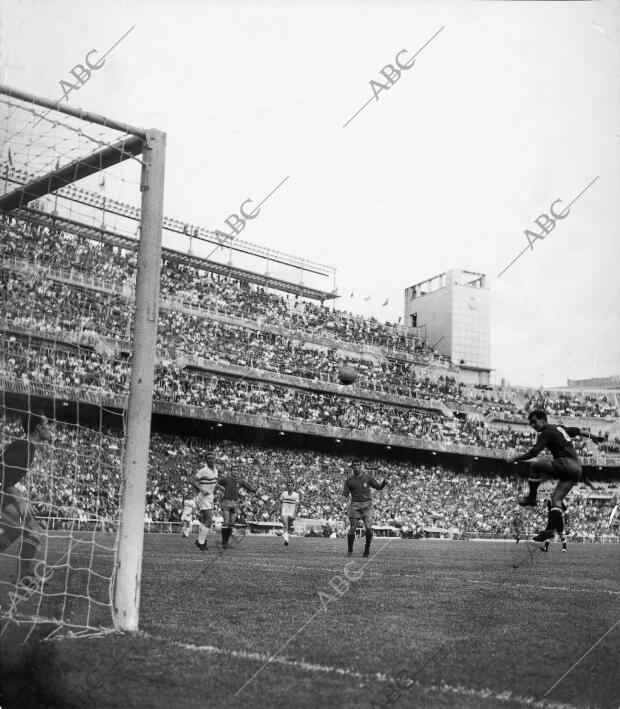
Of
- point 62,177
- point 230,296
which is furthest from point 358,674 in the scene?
point 230,296

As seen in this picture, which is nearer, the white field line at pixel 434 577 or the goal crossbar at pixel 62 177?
the goal crossbar at pixel 62 177

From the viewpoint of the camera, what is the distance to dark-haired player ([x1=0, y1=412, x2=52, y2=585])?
748cm

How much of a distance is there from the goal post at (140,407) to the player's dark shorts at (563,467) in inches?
254

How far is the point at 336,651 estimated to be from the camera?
17.4ft

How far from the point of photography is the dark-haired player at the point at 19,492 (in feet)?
24.5

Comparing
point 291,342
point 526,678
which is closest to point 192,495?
point 291,342

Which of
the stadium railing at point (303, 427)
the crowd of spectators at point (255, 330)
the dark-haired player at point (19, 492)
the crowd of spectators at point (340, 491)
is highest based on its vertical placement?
the crowd of spectators at point (255, 330)

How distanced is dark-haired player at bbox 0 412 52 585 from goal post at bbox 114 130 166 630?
183 centimetres

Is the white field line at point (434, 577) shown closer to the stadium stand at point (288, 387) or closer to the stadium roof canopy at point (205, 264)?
the stadium stand at point (288, 387)

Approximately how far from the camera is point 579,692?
446 centimetres

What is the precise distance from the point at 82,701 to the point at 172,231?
41.2 meters

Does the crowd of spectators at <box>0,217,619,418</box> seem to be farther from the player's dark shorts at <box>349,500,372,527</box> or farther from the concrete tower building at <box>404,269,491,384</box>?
the player's dark shorts at <box>349,500,372,527</box>

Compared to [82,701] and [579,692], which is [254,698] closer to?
[82,701]

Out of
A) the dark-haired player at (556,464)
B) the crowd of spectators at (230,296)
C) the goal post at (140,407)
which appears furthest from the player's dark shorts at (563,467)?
the crowd of spectators at (230,296)
